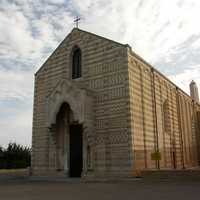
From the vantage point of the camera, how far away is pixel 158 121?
2222 cm

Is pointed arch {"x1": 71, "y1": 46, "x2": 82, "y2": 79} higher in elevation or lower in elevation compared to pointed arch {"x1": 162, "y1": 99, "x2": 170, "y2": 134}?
higher

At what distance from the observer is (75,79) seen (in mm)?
21531

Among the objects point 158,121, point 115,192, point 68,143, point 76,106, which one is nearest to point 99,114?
point 76,106

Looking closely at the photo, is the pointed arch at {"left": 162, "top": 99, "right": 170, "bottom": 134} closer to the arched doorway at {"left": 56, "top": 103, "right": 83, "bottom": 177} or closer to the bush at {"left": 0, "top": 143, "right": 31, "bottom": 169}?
the arched doorway at {"left": 56, "top": 103, "right": 83, "bottom": 177}

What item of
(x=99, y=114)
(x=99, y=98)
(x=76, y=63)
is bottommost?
(x=99, y=114)

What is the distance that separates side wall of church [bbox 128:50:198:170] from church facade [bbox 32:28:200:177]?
0.06 metres

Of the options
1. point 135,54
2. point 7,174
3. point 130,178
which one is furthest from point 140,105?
point 7,174

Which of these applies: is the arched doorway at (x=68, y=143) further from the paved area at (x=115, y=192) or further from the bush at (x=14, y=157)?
the bush at (x=14, y=157)

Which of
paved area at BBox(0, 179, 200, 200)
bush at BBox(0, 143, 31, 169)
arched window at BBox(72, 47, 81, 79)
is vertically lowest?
paved area at BBox(0, 179, 200, 200)

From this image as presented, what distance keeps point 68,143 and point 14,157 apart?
641 inches

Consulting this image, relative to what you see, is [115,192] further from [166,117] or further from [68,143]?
[166,117]

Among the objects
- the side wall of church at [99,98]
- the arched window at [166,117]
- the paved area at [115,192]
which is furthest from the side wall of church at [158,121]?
the paved area at [115,192]

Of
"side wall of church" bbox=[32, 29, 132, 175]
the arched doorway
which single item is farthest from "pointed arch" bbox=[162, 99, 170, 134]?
the arched doorway

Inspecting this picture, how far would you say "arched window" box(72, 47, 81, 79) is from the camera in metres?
22.0
